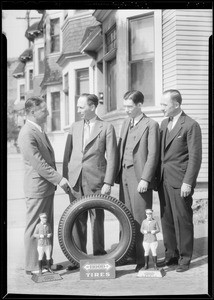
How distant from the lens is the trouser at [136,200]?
5.19m

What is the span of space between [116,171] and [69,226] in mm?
694

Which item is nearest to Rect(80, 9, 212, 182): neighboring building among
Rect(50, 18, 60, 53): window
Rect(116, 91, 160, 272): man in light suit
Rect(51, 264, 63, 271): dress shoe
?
Rect(116, 91, 160, 272): man in light suit

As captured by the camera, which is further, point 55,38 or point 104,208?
point 55,38

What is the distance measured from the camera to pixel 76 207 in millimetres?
5090

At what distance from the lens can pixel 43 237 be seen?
5.11 metres

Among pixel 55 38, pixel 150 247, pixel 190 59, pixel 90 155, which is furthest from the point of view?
pixel 55 38

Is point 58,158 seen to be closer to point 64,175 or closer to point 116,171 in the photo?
point 64,175

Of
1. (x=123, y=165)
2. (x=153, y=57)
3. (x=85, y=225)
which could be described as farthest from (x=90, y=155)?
(x=153, y=57)

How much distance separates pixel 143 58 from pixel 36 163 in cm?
143

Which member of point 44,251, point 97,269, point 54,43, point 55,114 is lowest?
point 97,269

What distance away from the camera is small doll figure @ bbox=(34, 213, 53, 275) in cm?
511

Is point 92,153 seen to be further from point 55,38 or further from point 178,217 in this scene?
point 55,38

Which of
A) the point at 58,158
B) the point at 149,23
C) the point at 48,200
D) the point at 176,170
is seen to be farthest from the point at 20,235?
the point at 149,23

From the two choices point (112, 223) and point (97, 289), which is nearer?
point (97, 289)
